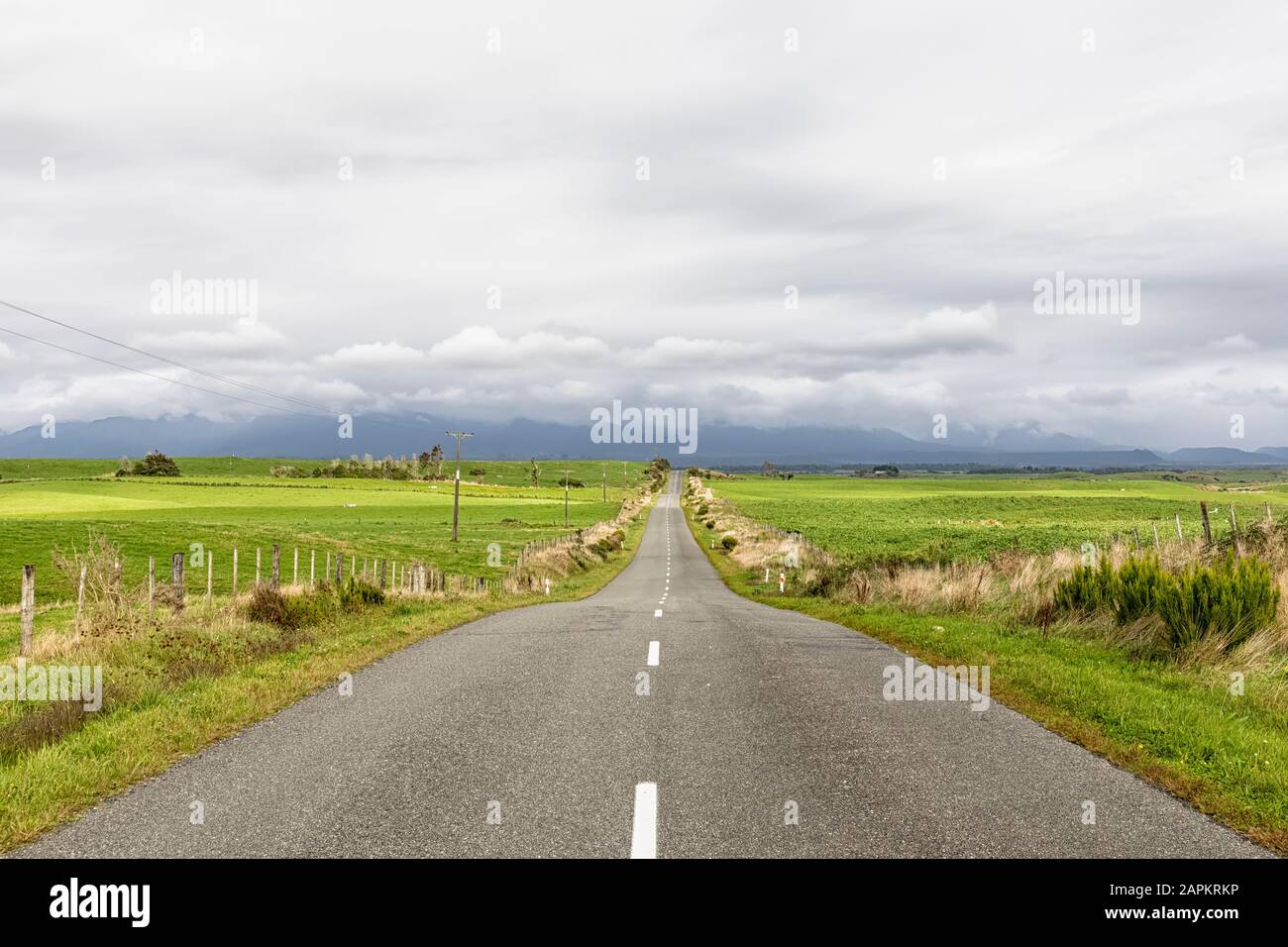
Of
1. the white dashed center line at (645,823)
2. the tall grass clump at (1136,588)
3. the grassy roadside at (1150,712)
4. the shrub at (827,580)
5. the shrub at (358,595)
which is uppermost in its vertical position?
the tall grass clump at (1136,588)

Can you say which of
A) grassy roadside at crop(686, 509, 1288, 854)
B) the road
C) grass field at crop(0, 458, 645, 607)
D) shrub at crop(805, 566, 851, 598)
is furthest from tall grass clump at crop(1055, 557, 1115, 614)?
grass field at crop(0, 458, 645, 607)

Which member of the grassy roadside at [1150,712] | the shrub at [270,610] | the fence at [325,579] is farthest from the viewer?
the shrub at [270,610]

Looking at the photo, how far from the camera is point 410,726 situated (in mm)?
8492

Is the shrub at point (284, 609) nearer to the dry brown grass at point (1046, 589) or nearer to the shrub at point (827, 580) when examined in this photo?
the dry brown grass at point (1046, 589)

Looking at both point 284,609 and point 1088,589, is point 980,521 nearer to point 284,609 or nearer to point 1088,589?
point 1088,589

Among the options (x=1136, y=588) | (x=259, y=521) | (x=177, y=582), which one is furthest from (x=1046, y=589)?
(x=259, y=521)

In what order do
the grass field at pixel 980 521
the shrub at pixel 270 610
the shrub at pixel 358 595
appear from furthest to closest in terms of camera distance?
1. the grass field at pixel 980 521
2. the shrub at pixel 358 595
3. the shrub at pixel 270 610

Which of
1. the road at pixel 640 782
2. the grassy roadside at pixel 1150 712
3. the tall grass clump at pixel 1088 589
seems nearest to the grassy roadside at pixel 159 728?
the road at pixel 640 782

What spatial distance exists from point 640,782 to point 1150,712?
583 centimetres

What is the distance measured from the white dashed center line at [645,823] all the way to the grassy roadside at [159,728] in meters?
4.10

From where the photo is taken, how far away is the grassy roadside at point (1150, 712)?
6477 millimetres

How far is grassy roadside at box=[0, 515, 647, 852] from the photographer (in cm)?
620

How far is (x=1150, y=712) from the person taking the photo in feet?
28.7
